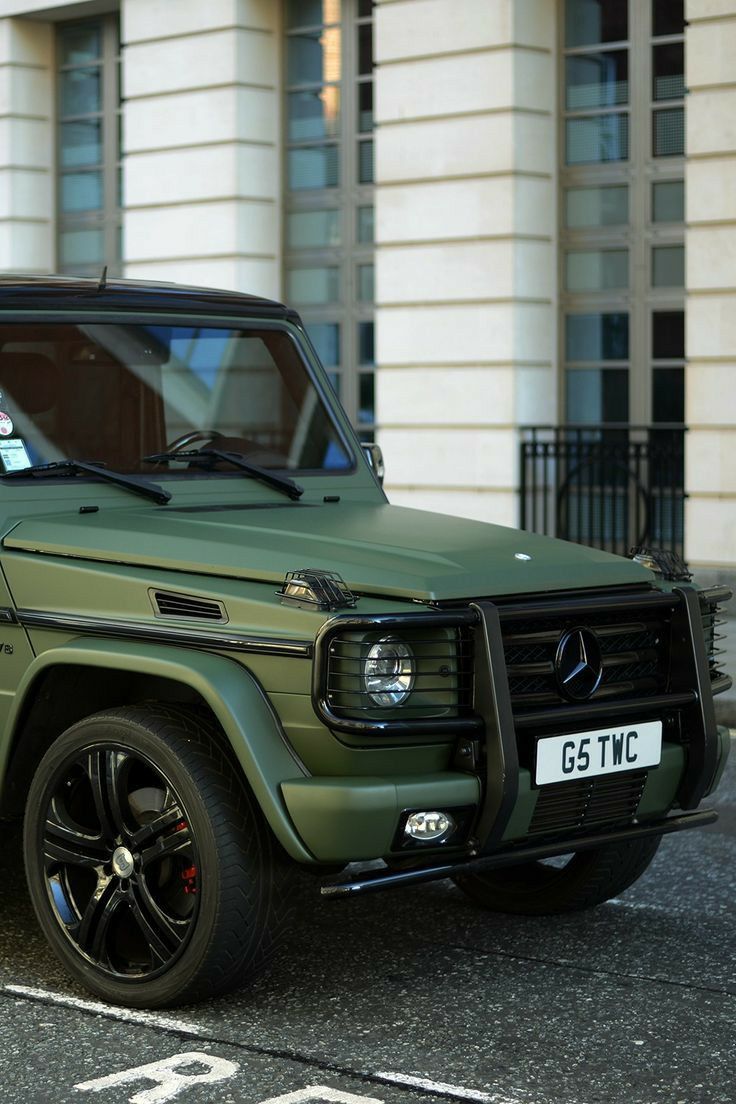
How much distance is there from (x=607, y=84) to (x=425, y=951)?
11308 millimetres

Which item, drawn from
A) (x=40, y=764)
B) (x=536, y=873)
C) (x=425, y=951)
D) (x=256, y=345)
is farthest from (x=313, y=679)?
(x=256, y=345)

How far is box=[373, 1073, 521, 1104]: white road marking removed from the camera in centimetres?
425

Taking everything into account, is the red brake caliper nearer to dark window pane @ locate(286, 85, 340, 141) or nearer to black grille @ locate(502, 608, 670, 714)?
black grille @ locate(502, 608, 670, 714)

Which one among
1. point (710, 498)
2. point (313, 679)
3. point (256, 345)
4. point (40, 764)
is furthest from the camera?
point (710, 498)

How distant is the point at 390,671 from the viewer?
471 cm

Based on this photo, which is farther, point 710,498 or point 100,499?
point 710,498

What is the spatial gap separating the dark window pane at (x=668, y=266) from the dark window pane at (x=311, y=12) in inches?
165

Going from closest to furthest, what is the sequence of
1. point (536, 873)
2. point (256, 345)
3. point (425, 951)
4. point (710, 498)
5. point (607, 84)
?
point (425, 951)
point (536, 873)
point (256, 345)
point (710, 498)
point (607, 84)

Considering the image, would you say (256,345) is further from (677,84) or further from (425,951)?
(677,84)

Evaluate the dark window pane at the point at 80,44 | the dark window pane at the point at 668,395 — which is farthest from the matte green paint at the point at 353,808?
the dark window pane at the point at 80,44

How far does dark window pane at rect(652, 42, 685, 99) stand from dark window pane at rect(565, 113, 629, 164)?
40 cm

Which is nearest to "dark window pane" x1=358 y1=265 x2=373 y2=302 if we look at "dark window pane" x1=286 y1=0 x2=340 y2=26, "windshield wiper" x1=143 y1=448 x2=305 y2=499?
"dark window pane" x1=286 y1=0 x2=340 y2=26

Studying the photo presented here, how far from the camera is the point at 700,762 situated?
5.21 meters

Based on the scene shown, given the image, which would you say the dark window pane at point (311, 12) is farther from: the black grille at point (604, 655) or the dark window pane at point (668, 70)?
the black grille at point (604, 655)
